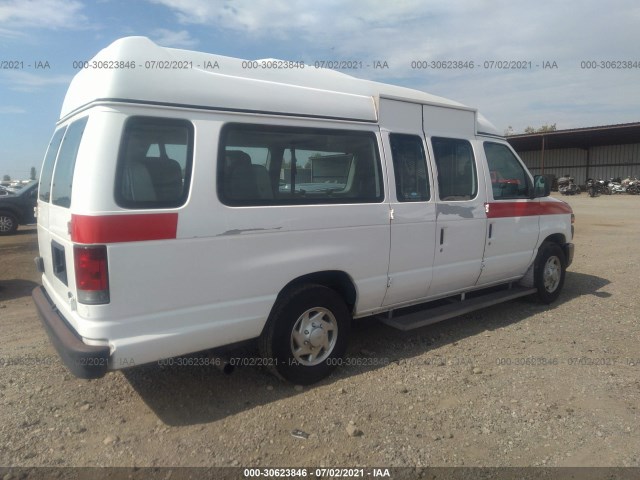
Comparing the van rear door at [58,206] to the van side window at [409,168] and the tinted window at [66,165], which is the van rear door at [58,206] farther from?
the van side window at [409,168]

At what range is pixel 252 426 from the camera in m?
3.35

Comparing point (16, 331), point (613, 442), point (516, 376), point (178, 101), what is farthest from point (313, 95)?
point (16, 331)

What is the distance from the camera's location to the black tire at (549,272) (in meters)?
5.98

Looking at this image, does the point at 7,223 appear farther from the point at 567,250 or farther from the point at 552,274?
the point at 567,250

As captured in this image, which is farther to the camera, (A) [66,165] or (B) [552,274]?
(B) [552,274]

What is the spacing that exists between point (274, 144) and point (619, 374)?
3504mm

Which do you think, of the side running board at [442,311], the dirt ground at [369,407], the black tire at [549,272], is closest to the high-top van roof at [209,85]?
the side running board at [442,311]

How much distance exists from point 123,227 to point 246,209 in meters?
0.84

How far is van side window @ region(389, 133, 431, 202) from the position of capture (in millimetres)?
4340

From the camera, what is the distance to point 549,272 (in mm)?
6148

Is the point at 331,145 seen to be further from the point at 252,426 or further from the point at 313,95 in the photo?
the point at 252,426

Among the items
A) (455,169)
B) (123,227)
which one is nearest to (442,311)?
(455,169)

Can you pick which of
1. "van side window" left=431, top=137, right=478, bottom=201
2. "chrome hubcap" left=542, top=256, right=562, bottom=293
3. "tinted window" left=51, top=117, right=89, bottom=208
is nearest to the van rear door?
"tinted window" left=51, top=117, right=89, bottom=208

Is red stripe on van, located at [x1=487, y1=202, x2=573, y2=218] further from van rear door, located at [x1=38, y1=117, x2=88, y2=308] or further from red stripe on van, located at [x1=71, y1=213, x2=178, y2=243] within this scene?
van rear door, located at [x1=38, y1=117, x2=88, y2=308]
